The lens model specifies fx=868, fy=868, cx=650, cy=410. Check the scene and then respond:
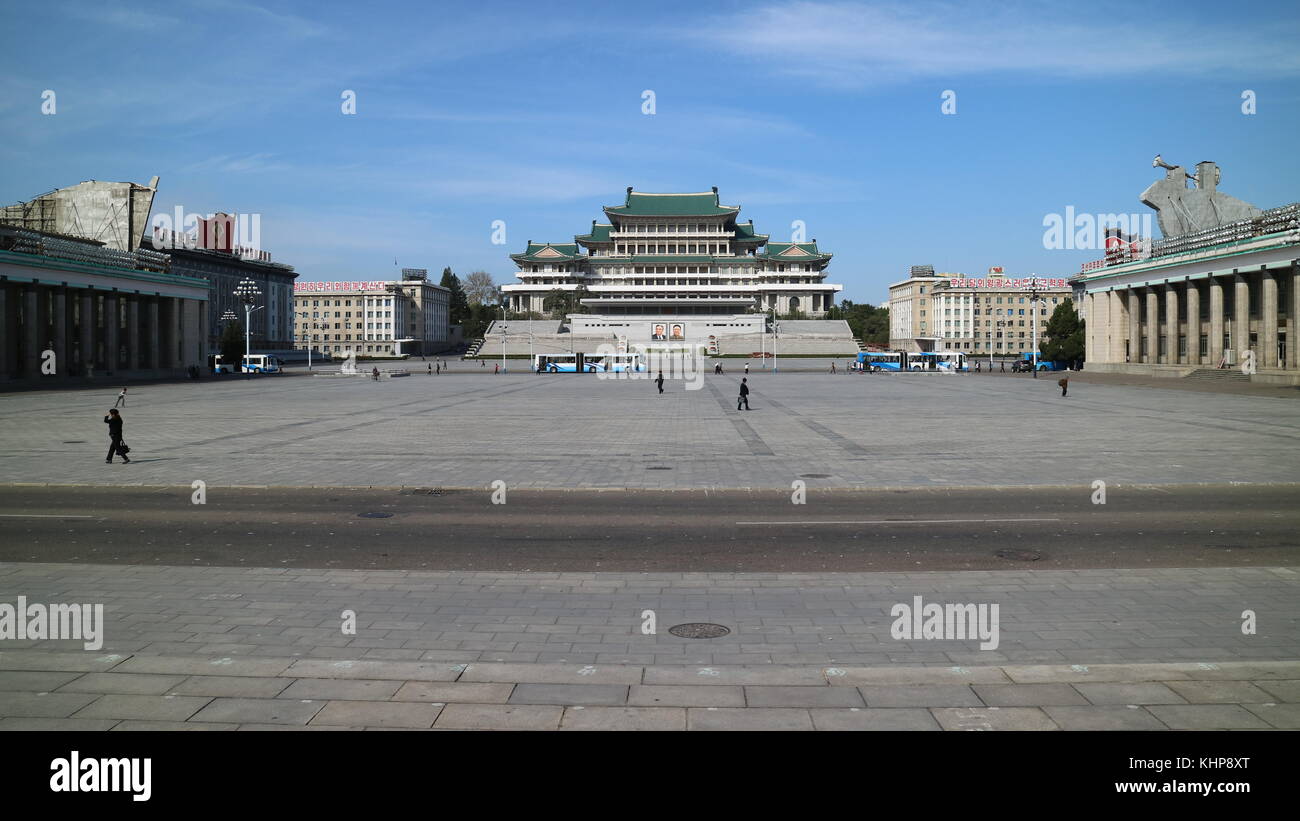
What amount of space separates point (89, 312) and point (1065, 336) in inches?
3890

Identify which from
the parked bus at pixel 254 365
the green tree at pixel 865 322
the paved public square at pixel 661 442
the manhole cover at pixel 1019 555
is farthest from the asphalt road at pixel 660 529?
the green tree at pixel 865 322

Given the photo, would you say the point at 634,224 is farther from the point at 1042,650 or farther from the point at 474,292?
the point at 1042,650

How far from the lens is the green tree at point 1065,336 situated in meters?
98.2

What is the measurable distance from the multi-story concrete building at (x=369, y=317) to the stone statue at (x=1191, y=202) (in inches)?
4458

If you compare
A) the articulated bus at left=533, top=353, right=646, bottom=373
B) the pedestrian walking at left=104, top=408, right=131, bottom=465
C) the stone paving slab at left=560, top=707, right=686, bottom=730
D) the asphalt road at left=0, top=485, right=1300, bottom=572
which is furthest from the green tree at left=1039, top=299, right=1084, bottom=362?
the stone paving slab at left=560, top=707, right=686, bottom=730

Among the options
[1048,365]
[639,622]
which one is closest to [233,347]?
[1048,365]

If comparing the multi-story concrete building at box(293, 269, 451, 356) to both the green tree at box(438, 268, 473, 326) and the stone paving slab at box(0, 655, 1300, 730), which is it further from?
the stone paving slab at box(0, 655, 1300, 730)

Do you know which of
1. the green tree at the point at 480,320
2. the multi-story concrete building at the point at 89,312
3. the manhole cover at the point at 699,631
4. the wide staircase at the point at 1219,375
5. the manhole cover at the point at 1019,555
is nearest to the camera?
the manhole cover at the point at 699,631

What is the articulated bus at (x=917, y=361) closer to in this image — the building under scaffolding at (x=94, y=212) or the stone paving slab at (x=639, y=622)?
the building under scaffolding at (x=94, y=212)

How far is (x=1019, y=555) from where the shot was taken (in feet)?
34.3

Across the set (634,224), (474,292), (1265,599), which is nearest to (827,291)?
(634,224)

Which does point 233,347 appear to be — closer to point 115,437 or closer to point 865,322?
point 115,437
